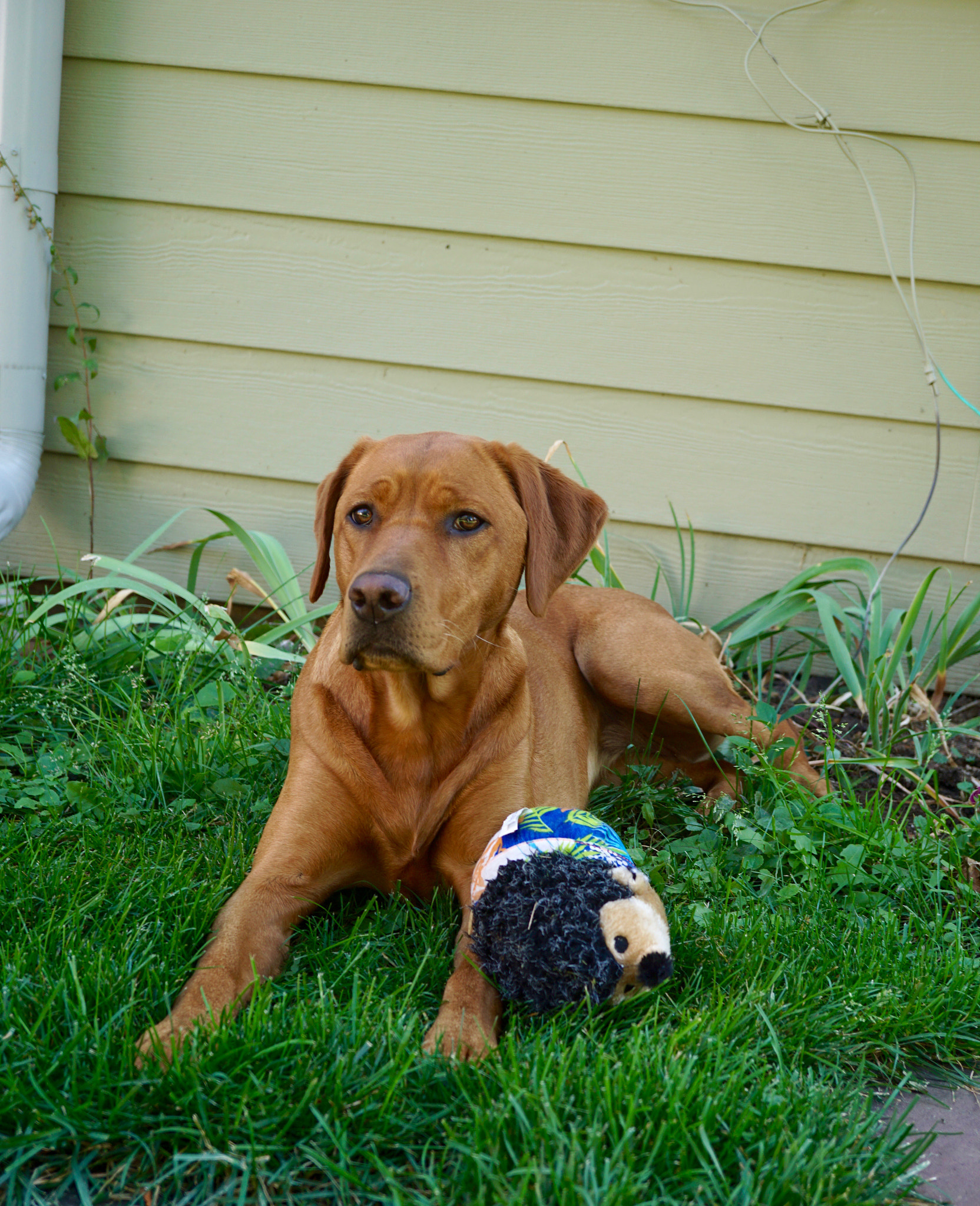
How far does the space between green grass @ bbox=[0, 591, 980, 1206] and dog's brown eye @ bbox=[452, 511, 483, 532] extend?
36.7 inches

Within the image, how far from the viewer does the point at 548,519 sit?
2752 millimetres

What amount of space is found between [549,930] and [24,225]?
3515mm

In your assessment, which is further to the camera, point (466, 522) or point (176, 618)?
point (176, 618)

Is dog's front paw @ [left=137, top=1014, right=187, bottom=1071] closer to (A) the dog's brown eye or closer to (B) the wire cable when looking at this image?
(A) the dog's brown eye

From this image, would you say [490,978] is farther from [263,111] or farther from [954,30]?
[954,30]

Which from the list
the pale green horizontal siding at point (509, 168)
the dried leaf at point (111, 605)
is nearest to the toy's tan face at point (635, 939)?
the dried leaf at point (111, 605)

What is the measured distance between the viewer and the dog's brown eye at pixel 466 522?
8.29ft

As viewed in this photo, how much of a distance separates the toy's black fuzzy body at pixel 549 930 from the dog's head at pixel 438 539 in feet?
1.78

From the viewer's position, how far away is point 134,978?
6.70ft

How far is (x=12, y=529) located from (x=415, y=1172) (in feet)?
11.7

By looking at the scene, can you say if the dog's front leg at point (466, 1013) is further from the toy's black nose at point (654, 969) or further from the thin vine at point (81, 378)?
the thin vine at point (81, 378)

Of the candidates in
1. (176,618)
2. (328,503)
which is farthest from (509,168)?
(176,618)

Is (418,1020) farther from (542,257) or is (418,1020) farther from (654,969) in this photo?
(542,257)

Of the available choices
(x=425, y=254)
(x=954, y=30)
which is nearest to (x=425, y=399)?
(x=425, y=254)
